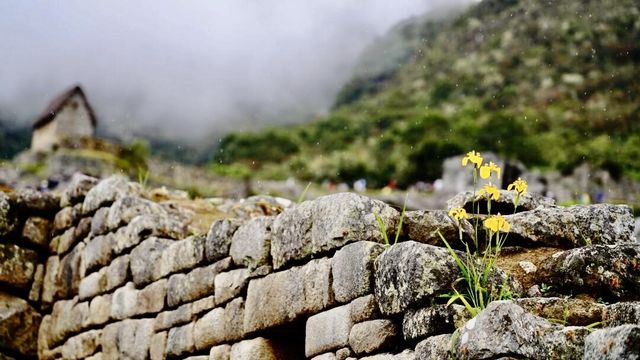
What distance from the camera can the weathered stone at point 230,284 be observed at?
6277 millimetres

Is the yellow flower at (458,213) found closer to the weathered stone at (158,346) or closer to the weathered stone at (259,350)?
the weathered stone at (259,350)

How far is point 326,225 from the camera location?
17.7 feet

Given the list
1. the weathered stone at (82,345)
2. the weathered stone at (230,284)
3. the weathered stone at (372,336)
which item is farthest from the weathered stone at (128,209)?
the weathered stone at (372,336)

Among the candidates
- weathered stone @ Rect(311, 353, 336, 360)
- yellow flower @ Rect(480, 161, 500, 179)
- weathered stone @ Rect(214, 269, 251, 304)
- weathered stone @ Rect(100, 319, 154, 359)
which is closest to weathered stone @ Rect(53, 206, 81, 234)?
weathered stone @ Rect(100, 319, 154, 359)

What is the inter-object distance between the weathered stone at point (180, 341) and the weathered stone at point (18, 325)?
2964 millimetres

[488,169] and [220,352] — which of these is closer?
[488,169]

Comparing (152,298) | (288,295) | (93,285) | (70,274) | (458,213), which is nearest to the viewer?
(458,213)

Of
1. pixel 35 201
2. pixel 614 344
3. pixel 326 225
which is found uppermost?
pixel 35 201

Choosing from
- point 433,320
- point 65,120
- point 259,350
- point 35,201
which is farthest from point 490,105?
point 433,320

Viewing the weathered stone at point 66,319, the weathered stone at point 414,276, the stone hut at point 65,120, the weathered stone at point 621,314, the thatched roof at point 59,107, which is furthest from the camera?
the thatched roof at point 59,107

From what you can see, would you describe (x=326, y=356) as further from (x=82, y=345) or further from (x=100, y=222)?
(x=100, y=222)

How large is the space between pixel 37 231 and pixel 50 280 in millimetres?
653

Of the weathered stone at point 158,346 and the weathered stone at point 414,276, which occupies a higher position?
the weathered stone at point 414,276

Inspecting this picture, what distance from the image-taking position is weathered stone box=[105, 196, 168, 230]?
824 centimetres
